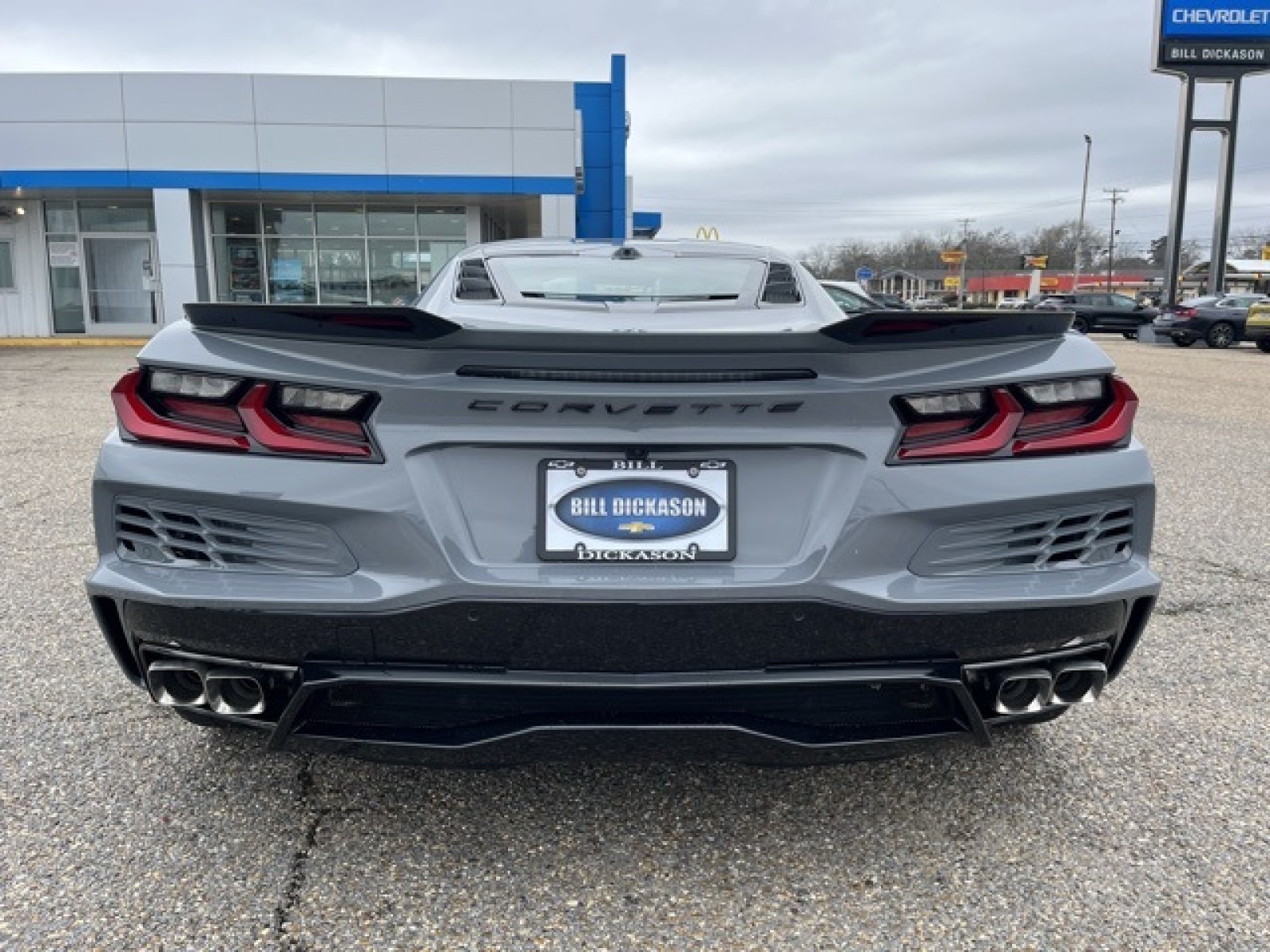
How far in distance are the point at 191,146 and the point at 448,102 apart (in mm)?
5659

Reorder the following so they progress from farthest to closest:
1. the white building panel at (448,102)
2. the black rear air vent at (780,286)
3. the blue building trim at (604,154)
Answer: the blue building trim at (604,154)
the white building panel at (448,102)
the black rear air vent at (780,286)

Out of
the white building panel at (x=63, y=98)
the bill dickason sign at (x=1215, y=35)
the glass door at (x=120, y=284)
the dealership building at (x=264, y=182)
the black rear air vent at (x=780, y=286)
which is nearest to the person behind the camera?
the black rear air vent at (x=780, y=286)

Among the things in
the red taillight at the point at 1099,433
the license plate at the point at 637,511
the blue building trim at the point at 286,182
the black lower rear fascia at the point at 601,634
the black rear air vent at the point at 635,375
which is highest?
the blue building trim at the point at 286,182

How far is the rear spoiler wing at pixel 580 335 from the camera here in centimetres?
190

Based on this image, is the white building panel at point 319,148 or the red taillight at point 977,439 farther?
the white building panel at point 319,148

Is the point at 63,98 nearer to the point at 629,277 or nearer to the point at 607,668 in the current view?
the point at 629,277

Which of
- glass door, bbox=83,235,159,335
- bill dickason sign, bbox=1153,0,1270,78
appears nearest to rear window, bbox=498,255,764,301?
glass door, bbox=83,235,159,335

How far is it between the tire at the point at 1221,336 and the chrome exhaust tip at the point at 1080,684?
27195 millimetres

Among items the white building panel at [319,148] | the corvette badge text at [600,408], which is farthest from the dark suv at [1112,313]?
the corvette badge text at [600,408]

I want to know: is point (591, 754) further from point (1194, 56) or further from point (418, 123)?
point (1194, 56)

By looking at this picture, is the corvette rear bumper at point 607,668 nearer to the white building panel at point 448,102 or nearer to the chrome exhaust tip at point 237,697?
the chrome exhaust tip at point 237,697

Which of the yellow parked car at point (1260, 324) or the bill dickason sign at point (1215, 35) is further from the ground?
the bill dickason sign at point (1215, 35)

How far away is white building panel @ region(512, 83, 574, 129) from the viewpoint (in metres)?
21.0

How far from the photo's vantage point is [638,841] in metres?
2.26
